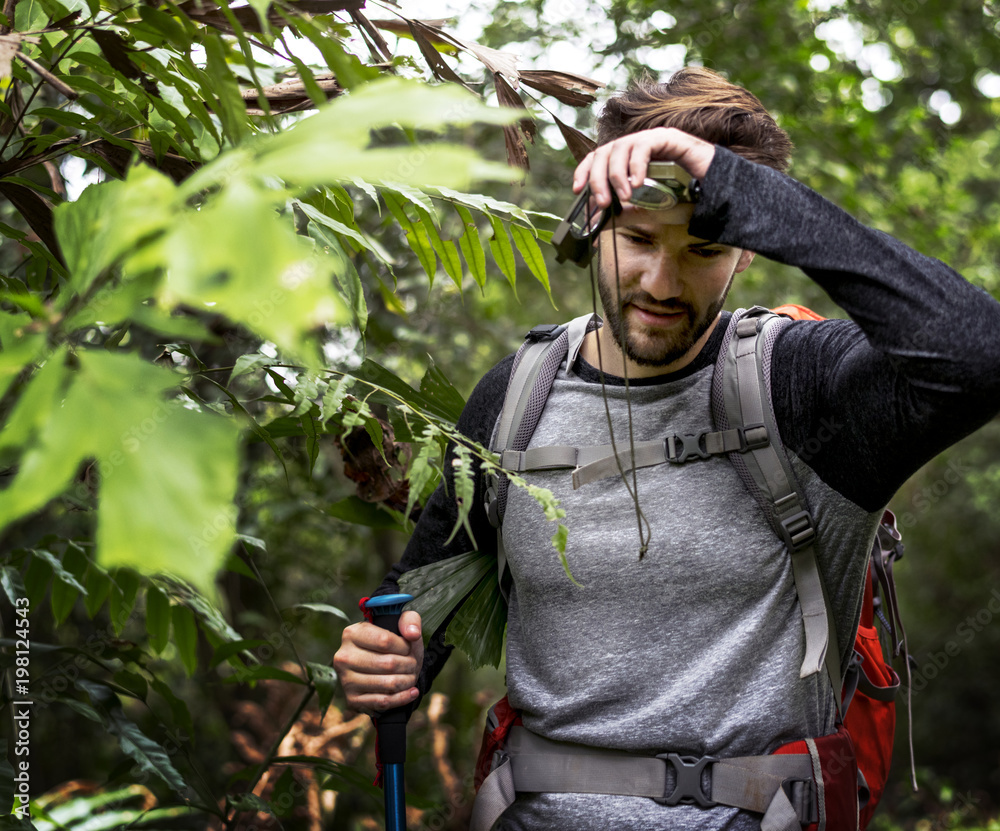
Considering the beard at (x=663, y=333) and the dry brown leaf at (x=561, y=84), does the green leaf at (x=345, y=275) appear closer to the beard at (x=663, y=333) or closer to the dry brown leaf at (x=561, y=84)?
the dry brown leaf at (x=561, y=84)

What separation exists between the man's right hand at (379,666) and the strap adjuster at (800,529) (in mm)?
598

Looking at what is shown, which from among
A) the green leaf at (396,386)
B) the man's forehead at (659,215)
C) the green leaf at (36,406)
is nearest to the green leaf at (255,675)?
the green leaf at (396,386)

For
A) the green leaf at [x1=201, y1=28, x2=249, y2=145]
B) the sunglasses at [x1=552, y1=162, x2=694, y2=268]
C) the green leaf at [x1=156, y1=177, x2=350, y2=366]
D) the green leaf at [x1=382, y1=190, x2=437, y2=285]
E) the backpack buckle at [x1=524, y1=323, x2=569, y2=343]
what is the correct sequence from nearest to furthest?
the green leaf at [x1=156, y1=177, x2=350, y2=366], the green leaf at [x1=201, y1=28, x2=249, y2=145], the sunglasses at [x1=552, y1=162, x2=694, y2=268], the green leaf at [x1=382, y1=190, x2=437, y2=285], the backpack buckle at [x1=524, y1=323, x2=569, y2=343]

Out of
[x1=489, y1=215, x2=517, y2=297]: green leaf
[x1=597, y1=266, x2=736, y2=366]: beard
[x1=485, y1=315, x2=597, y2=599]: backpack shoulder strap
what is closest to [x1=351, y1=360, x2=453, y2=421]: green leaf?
[x1=485, y1=315, x2=597, y2=599]: backpack shoulder strap

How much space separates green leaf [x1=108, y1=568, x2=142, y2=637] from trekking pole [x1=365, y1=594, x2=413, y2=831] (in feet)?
1.27

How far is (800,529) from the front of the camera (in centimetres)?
129

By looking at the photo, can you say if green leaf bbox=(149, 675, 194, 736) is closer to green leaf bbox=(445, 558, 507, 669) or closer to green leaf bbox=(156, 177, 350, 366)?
green leaf bbox=(445, 558, 507, 669)

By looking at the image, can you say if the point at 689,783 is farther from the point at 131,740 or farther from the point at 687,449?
the point at 131,740

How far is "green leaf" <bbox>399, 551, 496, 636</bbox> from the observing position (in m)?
1.42

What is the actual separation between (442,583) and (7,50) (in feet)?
3.29

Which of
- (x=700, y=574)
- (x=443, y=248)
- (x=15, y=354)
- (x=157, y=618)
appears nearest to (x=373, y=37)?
(x=443, y=248)

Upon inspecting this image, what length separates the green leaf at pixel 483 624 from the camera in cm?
149

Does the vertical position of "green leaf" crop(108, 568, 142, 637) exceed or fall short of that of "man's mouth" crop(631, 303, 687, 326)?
it falls short

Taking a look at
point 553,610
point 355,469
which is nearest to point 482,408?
point 355,469
